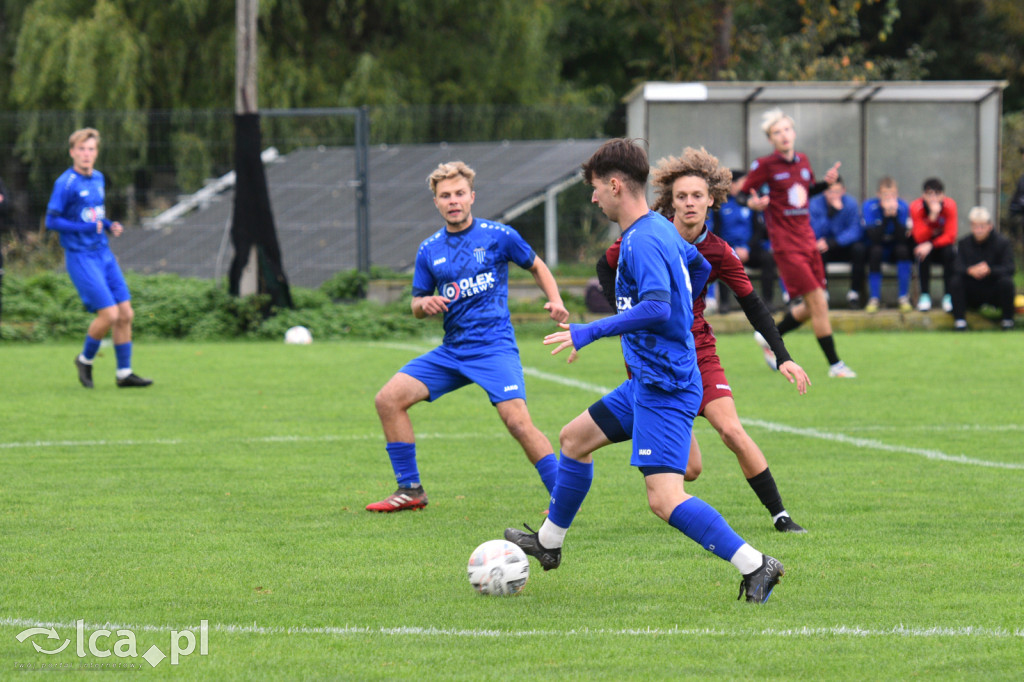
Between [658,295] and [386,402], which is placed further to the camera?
[386,402]

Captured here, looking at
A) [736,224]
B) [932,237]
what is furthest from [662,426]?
[932,237]

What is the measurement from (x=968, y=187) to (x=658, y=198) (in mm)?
14693

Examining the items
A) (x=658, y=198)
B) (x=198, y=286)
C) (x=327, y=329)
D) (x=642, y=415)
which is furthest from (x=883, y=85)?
(x=642, y=415)

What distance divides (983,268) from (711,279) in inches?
444

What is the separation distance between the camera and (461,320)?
21.5ft

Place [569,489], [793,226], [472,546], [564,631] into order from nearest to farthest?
[564,631]
[569,489]
[472,546]
[793,226]

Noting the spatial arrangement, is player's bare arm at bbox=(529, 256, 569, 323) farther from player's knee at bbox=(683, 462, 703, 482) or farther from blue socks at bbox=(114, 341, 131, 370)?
blue socks at bbox=(114, 341, 131, 370)

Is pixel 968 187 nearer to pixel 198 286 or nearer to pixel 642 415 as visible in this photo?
pixel 198 286

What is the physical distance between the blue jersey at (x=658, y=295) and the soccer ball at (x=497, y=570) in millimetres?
838

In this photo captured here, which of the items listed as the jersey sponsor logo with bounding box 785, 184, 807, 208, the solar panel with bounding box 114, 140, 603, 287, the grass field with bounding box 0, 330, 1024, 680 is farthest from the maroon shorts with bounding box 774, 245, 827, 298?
the solar panel with bounding box 114, 140, 603, 287

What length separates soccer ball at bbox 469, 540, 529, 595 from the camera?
15.8 ft

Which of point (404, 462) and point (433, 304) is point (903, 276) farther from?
point (433, 304)

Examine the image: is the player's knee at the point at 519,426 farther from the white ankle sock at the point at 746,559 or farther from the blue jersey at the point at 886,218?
the blue jersey at the point at 886,218

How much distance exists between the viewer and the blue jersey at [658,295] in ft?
14.8
